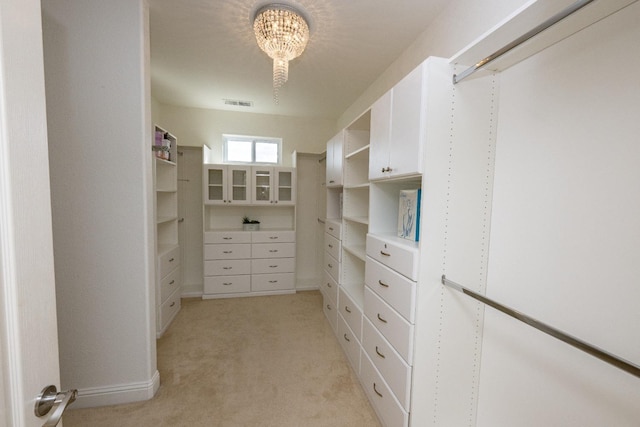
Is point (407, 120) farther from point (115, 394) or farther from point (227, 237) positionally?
point (227, 237)

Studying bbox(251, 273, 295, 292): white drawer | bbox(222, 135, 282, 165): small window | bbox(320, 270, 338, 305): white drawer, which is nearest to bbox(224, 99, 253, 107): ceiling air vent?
bbox(222, 135, 282, 165): small window

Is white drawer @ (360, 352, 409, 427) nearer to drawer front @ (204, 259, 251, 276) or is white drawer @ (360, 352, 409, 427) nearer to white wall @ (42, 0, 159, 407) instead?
white wall @ (42, 0, 159, 407)

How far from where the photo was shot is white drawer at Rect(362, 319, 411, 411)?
140cm

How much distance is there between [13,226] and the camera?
1.61 ft

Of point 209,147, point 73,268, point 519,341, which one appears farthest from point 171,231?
point 519,341

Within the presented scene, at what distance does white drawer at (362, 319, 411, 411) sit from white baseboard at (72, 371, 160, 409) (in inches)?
60.6

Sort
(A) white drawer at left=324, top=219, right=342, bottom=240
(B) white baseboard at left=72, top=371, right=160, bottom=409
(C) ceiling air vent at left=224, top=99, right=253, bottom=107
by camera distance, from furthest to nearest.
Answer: (C) ceiling air vent at left=224, top=99, right=253, bottom=107 < (A) white drawer at left=324, top=219, right=342, bottom=240 < (B) white baseboard at left=72, top=371, right=160, bottom=409

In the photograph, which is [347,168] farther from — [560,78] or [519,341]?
[519,341]

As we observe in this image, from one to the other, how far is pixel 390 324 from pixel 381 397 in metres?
0.49

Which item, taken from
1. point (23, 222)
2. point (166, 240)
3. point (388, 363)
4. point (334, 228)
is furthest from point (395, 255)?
point (166, 240)

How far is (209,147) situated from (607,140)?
3.91 metres

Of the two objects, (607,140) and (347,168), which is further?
(347,168)

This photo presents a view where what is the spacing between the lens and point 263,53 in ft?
7.73

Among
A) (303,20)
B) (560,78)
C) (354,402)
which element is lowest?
(354,402)
